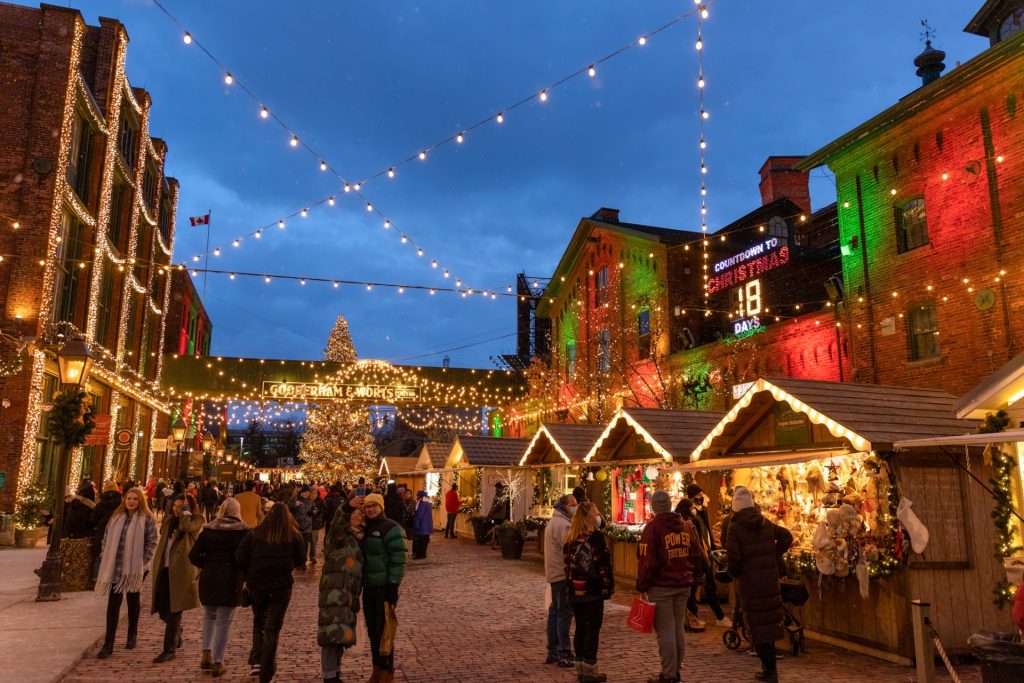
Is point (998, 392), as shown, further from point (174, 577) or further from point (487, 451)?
point (487, 451)

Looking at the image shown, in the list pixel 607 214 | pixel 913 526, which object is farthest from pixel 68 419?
pixel 607 214

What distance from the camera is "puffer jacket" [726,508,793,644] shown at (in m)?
7.21

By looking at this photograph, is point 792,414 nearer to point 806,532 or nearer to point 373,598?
point 806,532

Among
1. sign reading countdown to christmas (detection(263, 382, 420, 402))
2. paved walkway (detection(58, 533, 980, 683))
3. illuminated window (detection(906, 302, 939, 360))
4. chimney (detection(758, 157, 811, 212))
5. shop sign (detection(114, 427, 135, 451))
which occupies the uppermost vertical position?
chimney (detection(758, 157, 811, 212))

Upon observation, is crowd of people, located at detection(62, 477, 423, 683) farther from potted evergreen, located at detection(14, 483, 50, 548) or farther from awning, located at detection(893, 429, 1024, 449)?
potted evergreen, located at detection(14, 483, 50, 548)

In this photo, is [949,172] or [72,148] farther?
[72,148]

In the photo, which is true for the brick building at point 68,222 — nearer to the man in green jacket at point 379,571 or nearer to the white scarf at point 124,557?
the white scarf at point 124,557

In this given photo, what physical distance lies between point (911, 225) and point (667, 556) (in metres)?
13.3

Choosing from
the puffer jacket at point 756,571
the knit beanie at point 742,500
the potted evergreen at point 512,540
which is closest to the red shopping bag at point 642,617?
the puffer jacket at point 756,571

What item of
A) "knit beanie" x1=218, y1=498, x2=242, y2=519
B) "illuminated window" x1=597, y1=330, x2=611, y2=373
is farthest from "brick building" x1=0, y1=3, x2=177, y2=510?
"illuminated window" x1=597, y1=330, x2=611, y2=373

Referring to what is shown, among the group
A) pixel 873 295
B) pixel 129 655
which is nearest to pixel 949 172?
pixel 873 295

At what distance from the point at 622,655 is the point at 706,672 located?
3.53 feet

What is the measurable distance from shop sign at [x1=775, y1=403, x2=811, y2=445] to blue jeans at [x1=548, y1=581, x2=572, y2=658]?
15.5 feet

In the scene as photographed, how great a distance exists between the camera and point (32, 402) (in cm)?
1917
